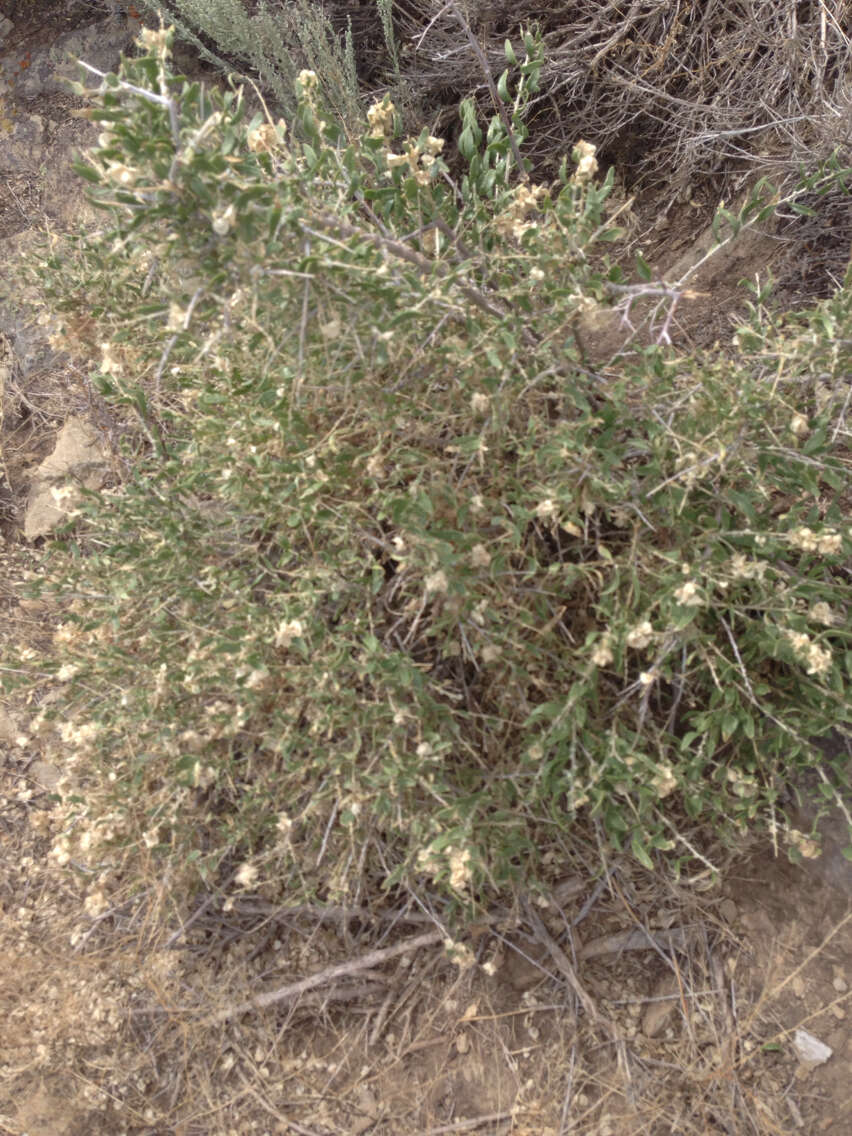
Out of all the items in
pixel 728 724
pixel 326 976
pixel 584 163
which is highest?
pixel 584 163

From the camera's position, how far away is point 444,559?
6.34 ft

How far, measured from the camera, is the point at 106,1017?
265 cm

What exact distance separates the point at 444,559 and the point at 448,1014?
1345mm

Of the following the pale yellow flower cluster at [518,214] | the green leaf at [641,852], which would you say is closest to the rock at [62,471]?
the pale yellow flower cluster at [518,214]

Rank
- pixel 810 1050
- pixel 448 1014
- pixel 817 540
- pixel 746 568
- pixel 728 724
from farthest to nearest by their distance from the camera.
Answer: pixel 448 1014 → pixel 810 1050 → pixel 728 724 → pixel 746 568 → pixel 817 540

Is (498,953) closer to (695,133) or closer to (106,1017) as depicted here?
(106,1017)

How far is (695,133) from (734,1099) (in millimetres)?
2999

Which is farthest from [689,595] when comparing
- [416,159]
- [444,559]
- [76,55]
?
[76,55]

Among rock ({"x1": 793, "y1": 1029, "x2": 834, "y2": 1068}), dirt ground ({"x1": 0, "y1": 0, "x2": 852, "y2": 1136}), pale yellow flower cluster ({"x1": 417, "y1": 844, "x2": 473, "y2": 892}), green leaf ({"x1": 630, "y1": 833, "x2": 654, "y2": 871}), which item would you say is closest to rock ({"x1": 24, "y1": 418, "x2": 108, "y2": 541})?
dirt ground ({"x1": 0, "y1": 0, "x2": 852, "y2": 1136})

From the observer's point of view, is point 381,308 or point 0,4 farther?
point 0,4

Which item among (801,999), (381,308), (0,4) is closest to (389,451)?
(381,308)

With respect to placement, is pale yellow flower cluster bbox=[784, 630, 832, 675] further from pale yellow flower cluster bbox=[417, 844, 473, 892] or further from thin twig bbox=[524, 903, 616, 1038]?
thin twig bbox=[524, 903, 616, 1038]

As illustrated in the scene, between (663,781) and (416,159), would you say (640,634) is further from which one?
(416,159)

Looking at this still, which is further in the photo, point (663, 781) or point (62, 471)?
point (62, 471)
